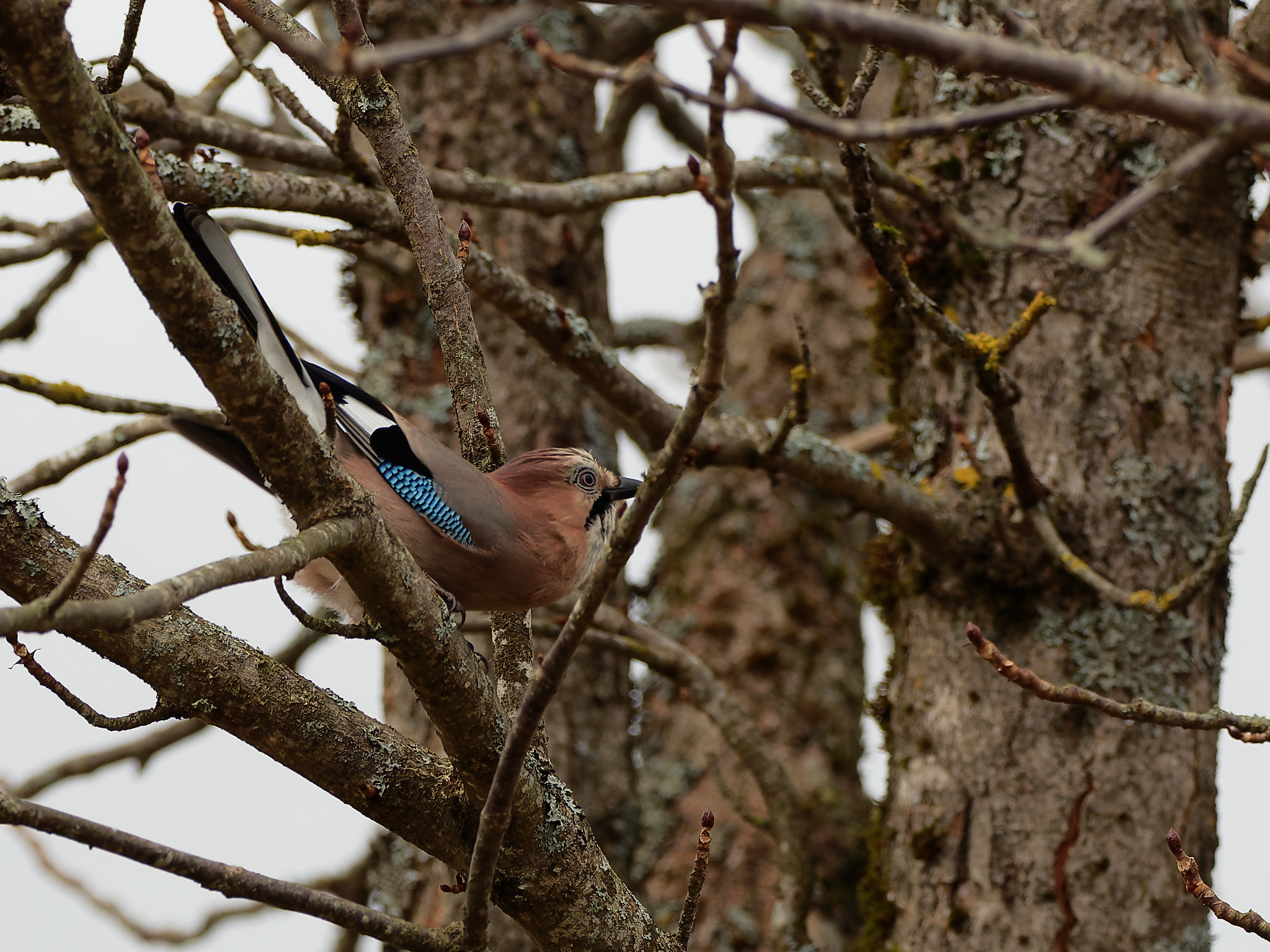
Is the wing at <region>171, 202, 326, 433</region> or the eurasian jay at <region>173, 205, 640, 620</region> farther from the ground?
the eurasian jay at <region>173, 205, 640, 620</region>

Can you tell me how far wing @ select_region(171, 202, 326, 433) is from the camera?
2178 millimetres

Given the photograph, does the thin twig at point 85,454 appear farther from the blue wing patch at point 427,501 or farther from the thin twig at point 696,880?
the thin twig at point 696,880

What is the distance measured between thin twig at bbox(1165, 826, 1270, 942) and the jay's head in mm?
1833

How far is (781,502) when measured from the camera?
20.6 feet

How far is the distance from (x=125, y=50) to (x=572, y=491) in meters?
1.85

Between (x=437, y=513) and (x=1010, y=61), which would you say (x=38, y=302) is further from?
(x=1010, y=61)

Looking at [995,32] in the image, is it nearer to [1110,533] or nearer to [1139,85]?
[1110,533]

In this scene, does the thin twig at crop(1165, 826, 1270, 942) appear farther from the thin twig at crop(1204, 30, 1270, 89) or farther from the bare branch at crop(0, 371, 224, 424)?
the bare branch at crop(0, 371, 224, 424)

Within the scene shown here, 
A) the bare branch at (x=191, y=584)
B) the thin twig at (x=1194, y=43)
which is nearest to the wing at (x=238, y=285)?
the bare branch at (x=191, y=584)

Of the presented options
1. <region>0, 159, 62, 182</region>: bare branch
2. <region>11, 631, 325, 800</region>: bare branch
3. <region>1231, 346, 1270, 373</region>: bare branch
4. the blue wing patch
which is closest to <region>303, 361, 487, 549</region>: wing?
the blue wing patch

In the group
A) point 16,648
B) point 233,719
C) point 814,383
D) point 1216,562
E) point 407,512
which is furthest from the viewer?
point 814,383

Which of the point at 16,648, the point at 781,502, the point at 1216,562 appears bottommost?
the point at 16,648

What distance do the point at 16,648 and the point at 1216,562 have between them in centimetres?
275

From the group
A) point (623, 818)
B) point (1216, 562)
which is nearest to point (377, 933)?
point (1216, 562)
